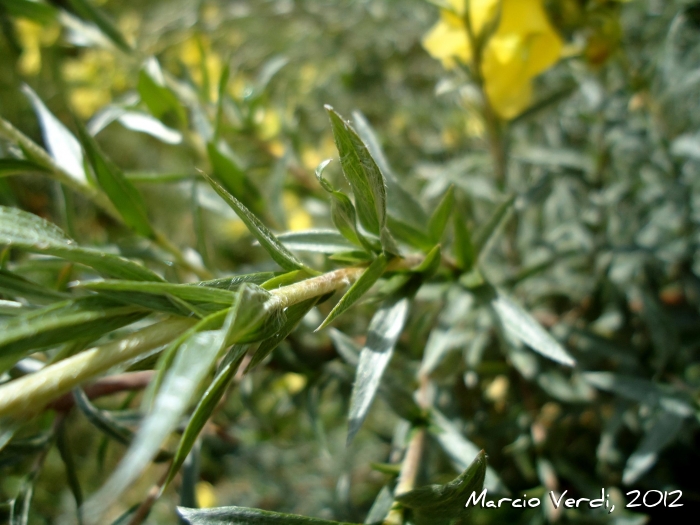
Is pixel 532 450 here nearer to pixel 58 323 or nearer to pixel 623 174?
pixel 623 174

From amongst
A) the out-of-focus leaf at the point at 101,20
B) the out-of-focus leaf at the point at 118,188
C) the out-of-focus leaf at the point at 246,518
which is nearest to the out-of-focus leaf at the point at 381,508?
the out-of-focus leaf at the point at 246,518

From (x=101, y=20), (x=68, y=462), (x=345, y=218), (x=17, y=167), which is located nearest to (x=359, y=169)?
(x=345, y=218)

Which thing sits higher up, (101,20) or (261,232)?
(101,20)

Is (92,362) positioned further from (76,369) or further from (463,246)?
(463,246)

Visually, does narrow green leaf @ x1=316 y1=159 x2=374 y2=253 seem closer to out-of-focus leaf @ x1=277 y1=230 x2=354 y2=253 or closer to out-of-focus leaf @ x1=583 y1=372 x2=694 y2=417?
out-of-focus leaf @ x1=277 y1=230 x2=354 y2=253

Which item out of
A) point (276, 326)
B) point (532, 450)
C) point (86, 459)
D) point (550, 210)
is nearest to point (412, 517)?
point (276, 326)

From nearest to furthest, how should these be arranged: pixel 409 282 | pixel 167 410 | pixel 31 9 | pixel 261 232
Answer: pixel 167 410 → pixel 261 232 → pixel 409 282 → pixel 31 9
